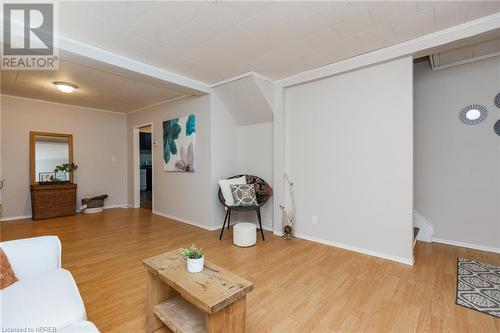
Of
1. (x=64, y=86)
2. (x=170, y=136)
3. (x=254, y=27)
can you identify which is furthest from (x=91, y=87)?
(x=254, y=27)

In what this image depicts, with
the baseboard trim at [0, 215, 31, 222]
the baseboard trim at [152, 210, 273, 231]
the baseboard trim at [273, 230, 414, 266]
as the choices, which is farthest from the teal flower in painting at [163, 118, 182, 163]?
the baseboard trim at [0, 215, 31, 222]

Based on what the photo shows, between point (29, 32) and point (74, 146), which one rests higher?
point (29, 32)

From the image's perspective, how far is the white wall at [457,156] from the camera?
2947mm

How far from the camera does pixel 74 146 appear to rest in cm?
539

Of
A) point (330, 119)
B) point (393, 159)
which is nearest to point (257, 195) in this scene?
point (330, 119)

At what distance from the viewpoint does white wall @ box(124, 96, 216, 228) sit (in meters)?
4.14

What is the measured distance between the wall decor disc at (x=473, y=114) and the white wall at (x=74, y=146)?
6819 mm

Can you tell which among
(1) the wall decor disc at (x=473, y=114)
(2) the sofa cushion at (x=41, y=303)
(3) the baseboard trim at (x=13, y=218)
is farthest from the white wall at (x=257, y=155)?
(3) the baseboard trim at (x=13, y=218)

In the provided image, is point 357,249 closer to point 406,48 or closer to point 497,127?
point 497,127

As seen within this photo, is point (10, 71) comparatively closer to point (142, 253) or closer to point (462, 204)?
point (142, 253)

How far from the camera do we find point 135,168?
597cm

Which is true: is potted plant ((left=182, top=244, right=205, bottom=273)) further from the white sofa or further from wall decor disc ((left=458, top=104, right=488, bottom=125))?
wall decor disc ((left=458, top=104, right=488, bottom=125))

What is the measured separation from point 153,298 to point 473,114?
4155mm

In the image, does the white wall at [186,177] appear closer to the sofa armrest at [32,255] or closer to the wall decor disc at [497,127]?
the sofa armrest at [32,255]
